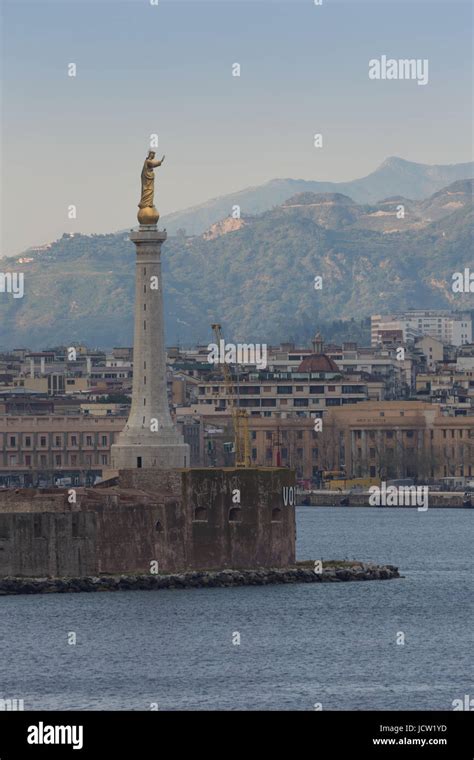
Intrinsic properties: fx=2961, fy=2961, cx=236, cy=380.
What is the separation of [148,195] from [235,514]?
10.6m

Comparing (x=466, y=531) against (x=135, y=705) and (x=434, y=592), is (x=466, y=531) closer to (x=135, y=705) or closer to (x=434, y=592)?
(x=434, y=592)

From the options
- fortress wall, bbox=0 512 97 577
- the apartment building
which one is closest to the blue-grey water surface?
fortress wall, bbox=0 512 97 577

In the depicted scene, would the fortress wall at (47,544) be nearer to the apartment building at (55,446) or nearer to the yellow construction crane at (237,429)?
the yellow construction crane at (237,429)

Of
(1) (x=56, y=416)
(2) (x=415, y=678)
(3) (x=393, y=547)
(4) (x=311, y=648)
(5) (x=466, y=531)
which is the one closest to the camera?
(2) (x=415, y=678)

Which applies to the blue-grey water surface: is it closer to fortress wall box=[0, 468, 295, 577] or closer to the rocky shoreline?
the rocky shoreline

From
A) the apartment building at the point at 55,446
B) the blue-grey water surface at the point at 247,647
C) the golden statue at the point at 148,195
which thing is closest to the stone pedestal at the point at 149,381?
the golden statue at the point at 148,195

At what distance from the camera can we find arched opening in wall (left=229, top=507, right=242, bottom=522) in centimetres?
8312

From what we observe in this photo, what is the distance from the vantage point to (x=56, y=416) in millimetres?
161250

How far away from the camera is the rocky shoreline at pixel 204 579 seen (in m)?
78.8

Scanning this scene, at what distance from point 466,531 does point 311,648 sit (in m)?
51.4

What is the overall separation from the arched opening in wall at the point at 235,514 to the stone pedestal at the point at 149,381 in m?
4.06

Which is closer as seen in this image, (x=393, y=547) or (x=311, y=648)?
(x=311, y=648)

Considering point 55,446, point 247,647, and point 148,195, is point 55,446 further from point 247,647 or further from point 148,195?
point 247,647
